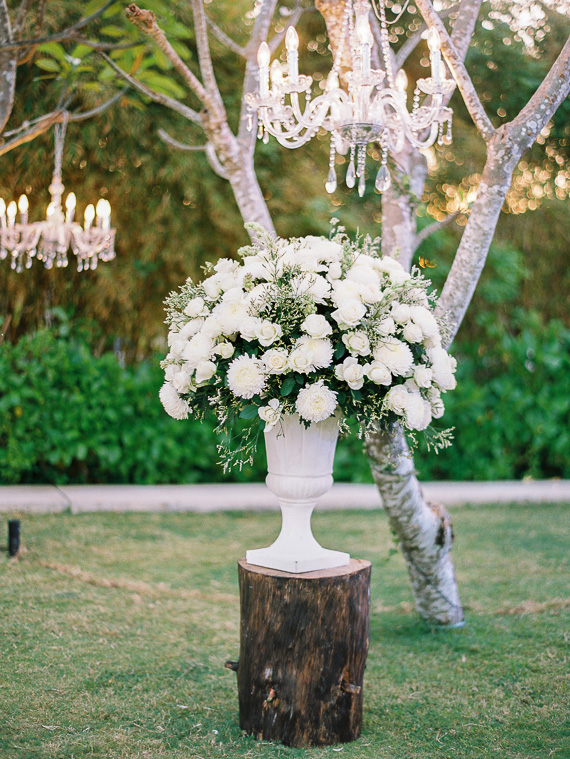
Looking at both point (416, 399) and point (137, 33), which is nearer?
point (416, 399)

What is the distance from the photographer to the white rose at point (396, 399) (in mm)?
2178

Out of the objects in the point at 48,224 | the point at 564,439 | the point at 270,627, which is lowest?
the point at 270,627

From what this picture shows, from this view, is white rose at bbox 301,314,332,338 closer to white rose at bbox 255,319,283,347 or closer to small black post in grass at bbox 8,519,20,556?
white rose at bbox 255,319,283,347

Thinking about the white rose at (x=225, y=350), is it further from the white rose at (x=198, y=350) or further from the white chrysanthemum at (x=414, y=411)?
the white chrysanthemum at (x=414, y=411)

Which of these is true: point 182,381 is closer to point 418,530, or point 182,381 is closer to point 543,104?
point 418,530

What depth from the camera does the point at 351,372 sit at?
7.02ft

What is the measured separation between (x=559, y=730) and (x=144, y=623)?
5.64 ft

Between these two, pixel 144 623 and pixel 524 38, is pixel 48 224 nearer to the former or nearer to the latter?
pixel 144 623

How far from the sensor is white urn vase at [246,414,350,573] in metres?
2.32

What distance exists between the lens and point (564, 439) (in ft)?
21.5

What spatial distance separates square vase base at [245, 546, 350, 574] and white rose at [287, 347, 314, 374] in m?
0.61

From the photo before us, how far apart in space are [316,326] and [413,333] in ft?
1.00

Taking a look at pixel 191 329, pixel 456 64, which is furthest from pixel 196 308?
pixel 456 64

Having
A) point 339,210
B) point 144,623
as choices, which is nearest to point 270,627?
point 144,623
